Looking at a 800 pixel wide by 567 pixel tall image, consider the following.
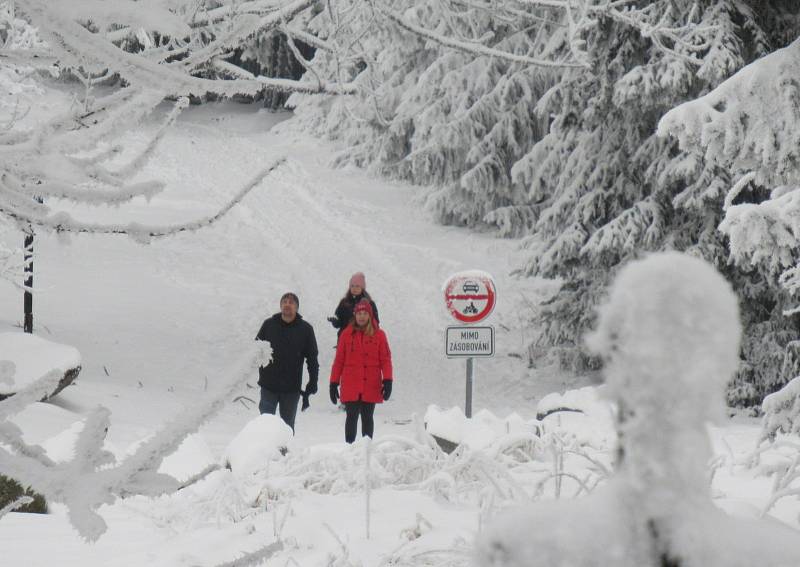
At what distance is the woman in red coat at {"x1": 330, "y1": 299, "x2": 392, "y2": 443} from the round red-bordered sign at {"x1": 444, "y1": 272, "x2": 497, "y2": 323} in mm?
1120

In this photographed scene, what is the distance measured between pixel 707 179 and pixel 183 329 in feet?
29.6

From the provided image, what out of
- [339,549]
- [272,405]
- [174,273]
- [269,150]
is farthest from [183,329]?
[269,150]

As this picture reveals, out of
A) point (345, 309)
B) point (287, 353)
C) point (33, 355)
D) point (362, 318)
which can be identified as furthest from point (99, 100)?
point (345, 309)

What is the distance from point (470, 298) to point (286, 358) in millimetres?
2093

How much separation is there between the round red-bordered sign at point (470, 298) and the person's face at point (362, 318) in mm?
1224

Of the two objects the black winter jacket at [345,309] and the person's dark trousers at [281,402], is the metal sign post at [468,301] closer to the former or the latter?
the black winter jacket at [345,309]

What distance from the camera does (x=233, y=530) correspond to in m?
4.00

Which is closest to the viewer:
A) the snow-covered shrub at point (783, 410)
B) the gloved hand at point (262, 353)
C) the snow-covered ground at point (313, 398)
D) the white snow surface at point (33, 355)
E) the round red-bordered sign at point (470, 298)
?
the gloved hand at point (262, 353)

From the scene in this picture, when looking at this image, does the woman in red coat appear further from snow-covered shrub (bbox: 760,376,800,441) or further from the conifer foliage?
snow-covered shrub (bbox: 760,376,800,441)

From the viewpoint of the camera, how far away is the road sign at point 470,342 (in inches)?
358

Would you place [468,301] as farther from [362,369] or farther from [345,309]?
[345,309]

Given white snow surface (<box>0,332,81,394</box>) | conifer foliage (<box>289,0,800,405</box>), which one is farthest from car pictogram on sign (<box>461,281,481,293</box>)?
white snow surface (<box>0,332,81,394</box>)

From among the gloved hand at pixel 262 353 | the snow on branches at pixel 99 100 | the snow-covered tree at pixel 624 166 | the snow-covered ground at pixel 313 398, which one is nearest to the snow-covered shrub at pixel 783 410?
the snow-covered ground at pixel 313 398

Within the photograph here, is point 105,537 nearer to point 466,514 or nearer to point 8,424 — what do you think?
point 466,514
